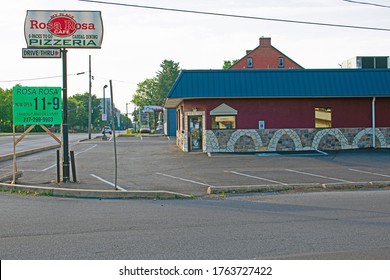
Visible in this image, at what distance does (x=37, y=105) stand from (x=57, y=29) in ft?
8.47

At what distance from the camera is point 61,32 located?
54.9 feet

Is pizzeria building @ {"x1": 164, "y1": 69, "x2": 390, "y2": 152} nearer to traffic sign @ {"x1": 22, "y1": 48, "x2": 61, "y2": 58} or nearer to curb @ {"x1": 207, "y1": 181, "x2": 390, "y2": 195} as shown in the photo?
traffic sign @ {"x1": 22, "y1": 48, "x2": 61, "y2": 58}

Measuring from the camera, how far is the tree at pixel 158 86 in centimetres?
11681

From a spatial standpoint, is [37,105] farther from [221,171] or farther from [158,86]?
[158,86]

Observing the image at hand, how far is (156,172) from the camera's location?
19859mm

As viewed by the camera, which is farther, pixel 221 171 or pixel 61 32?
pixel 221 171

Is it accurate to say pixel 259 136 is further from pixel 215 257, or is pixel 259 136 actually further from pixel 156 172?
pixel 215 257

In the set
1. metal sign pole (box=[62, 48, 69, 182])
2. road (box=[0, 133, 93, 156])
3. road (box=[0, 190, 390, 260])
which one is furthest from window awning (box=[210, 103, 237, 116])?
road (box=[0, 190, 390, 260])

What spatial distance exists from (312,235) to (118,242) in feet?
10.4

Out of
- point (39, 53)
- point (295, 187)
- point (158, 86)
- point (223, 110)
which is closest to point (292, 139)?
point (223, 110)

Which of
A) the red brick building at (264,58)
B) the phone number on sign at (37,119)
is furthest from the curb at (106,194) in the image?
the red brick building at (264,58)

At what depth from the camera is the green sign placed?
54.0 ft

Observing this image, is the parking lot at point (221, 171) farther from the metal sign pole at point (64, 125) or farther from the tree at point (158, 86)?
the tree at point (158, 86)

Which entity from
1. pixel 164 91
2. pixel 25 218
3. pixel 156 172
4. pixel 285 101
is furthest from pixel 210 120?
pixel 164 91
